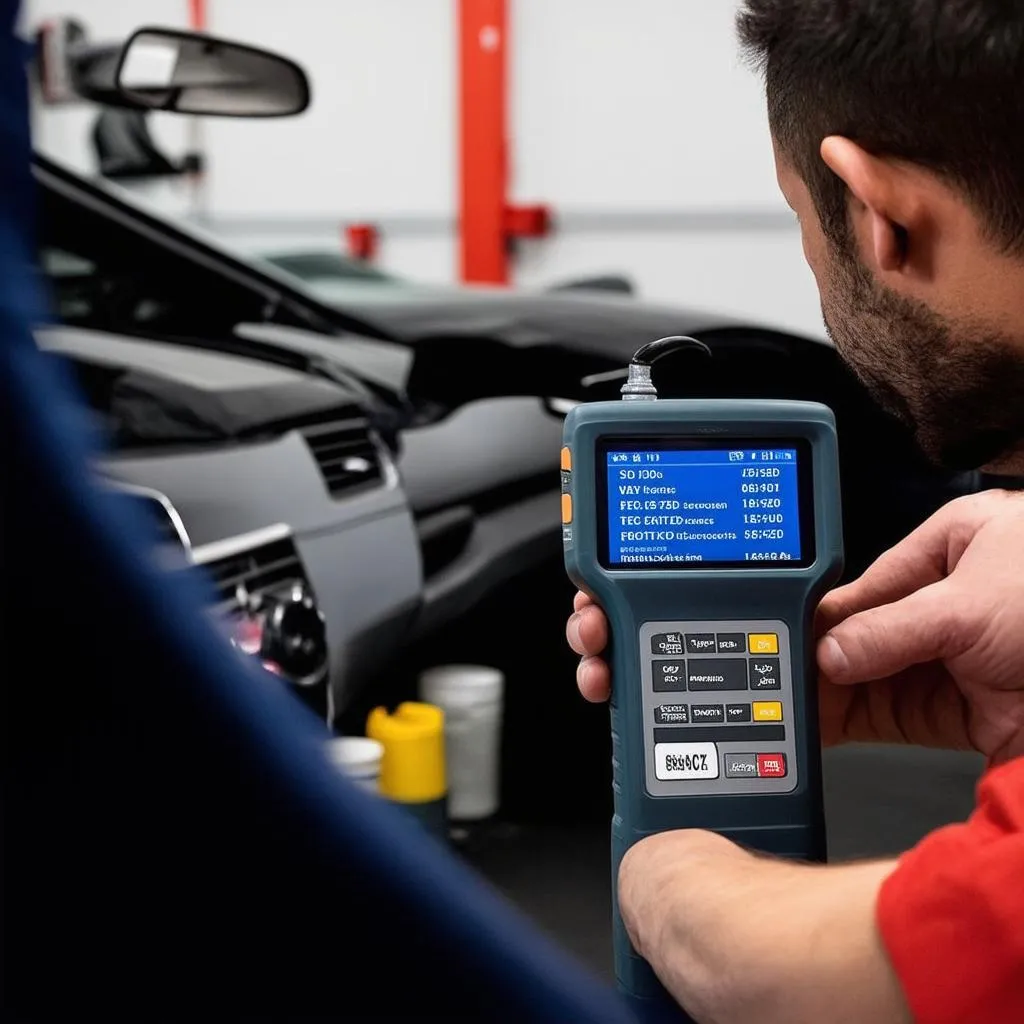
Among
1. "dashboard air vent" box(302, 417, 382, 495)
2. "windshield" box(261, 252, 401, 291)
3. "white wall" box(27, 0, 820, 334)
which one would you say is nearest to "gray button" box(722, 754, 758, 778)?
"dashboard air vent" box(302, 417, 382, 495)

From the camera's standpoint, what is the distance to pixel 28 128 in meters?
0.35

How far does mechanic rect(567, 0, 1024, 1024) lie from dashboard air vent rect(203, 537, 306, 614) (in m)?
0.23

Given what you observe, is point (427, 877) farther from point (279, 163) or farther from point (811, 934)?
point (279, 163)

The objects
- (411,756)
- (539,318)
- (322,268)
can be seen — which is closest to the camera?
(411,756)

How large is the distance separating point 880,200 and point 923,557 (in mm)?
299

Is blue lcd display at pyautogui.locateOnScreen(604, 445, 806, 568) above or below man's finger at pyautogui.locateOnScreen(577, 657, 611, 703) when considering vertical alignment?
above

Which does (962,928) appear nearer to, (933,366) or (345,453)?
(933,366)

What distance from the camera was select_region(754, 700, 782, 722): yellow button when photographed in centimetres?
65

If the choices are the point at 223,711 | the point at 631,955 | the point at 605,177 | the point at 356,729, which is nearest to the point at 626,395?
the point at 631,955

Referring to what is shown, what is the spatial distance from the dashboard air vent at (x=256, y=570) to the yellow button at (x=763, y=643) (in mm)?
276

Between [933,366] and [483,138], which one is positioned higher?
[483,138]

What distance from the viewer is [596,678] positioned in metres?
0.67

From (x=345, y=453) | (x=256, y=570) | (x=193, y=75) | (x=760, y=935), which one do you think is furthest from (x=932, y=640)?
(x=193, y=75)

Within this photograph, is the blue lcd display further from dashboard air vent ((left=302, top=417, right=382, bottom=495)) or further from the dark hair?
dashboard air vent ((left=302, top=417, right=382, bottom=495))
